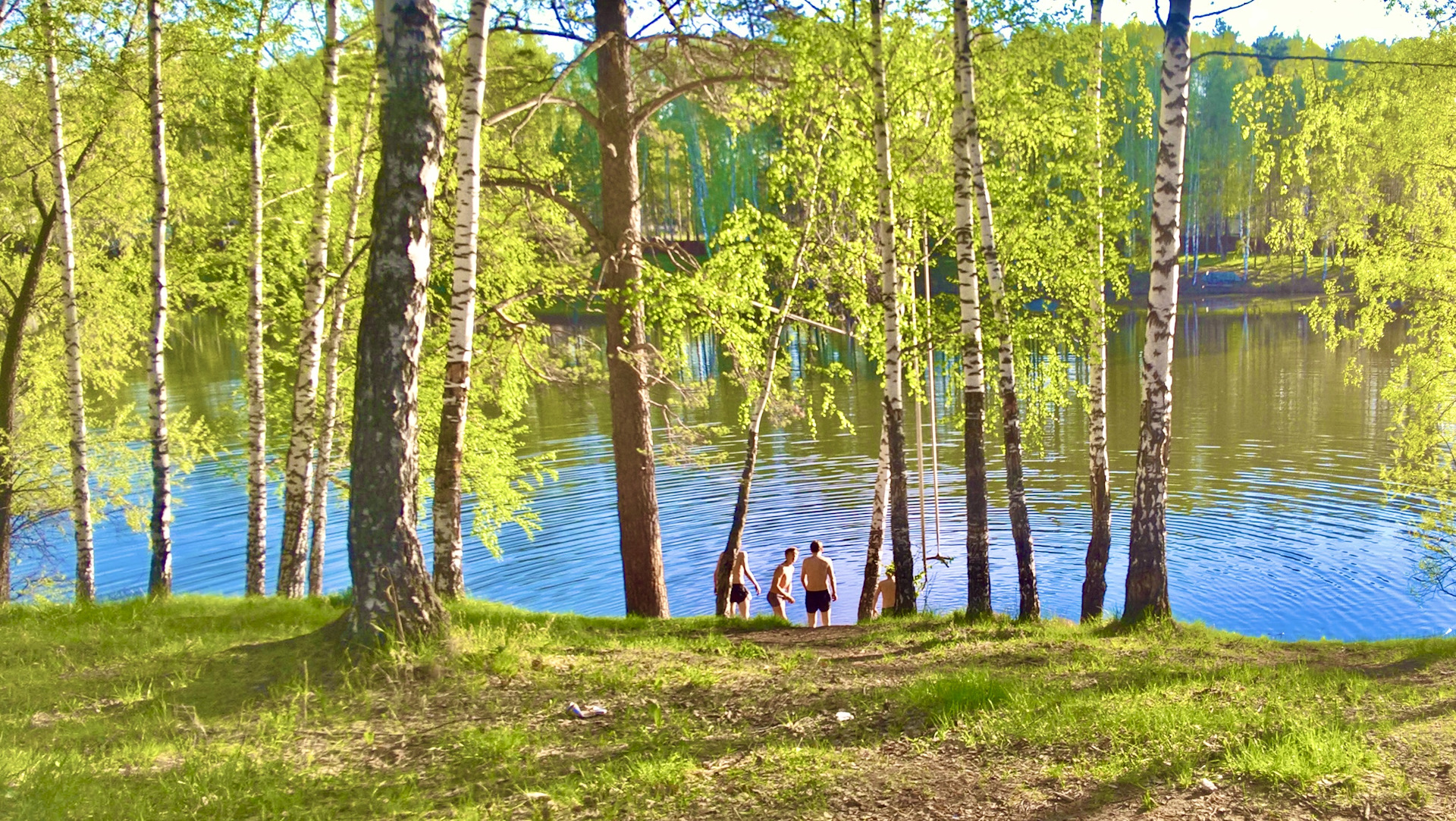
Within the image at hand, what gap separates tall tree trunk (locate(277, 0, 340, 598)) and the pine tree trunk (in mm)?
4282

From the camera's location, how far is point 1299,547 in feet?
59.0

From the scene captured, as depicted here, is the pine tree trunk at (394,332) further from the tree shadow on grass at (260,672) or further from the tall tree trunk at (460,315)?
the tall tree trunk at (460,315)

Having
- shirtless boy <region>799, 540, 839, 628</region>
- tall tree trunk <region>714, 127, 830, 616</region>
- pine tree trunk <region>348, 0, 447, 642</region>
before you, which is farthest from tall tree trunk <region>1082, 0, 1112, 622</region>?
pine tree trunk <region>348, 0, 447, 642</region>

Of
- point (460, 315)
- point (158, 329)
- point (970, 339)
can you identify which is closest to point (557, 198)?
point (460, 315)

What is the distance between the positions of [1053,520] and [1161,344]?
39.8 feet

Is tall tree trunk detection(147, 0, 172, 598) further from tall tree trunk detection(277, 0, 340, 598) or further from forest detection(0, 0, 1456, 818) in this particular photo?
tall tree trunk detection(277, 0, 340, 598)

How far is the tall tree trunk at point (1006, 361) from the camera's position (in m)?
9.42

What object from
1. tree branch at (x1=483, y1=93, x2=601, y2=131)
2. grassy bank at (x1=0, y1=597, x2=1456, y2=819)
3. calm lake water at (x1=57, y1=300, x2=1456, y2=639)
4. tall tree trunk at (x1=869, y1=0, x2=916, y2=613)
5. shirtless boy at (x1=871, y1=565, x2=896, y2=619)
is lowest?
calm lake water at (x1=57, y1=300, x2=1456, y2=639)

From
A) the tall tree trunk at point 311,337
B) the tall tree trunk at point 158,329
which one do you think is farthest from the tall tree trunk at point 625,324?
the tall tree trunk at point 158,329

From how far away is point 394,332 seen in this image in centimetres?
612

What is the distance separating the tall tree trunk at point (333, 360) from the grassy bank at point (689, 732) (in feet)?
17.0

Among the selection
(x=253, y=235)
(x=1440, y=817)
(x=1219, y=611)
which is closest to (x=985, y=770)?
(x=1440, y=817)

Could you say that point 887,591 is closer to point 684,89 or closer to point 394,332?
point 684,89

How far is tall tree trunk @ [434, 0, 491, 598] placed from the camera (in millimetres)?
7961
